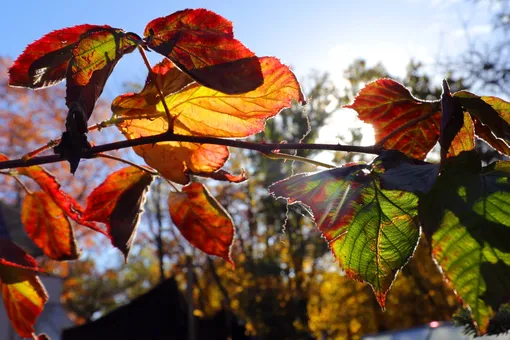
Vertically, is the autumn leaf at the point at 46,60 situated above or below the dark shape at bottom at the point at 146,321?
below

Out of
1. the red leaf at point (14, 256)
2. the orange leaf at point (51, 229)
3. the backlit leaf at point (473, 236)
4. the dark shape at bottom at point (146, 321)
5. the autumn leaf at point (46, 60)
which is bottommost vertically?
the backlit leaf at point (473, 236)

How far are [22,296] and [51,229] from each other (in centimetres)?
5

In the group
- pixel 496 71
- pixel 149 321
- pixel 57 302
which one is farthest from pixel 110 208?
pixel 57 302

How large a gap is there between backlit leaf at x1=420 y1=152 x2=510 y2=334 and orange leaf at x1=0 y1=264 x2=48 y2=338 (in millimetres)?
284

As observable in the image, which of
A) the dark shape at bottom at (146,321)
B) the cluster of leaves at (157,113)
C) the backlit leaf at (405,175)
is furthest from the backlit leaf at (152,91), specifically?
the dark shape at bottom at (146,321)

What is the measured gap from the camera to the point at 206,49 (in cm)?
22

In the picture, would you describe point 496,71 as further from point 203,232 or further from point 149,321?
point 203,232

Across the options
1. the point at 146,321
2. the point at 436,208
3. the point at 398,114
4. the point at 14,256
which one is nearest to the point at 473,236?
the point at 436,208

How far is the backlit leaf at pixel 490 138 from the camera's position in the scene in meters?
0.24

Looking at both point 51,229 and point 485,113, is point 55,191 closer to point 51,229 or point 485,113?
point 51,229

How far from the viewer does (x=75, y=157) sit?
0.21m

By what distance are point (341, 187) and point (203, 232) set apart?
0.15 metres

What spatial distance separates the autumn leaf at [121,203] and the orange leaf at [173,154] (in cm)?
2

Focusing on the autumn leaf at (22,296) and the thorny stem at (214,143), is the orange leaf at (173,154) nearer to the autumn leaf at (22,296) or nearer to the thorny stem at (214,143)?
the thorny stem at (214,143)
